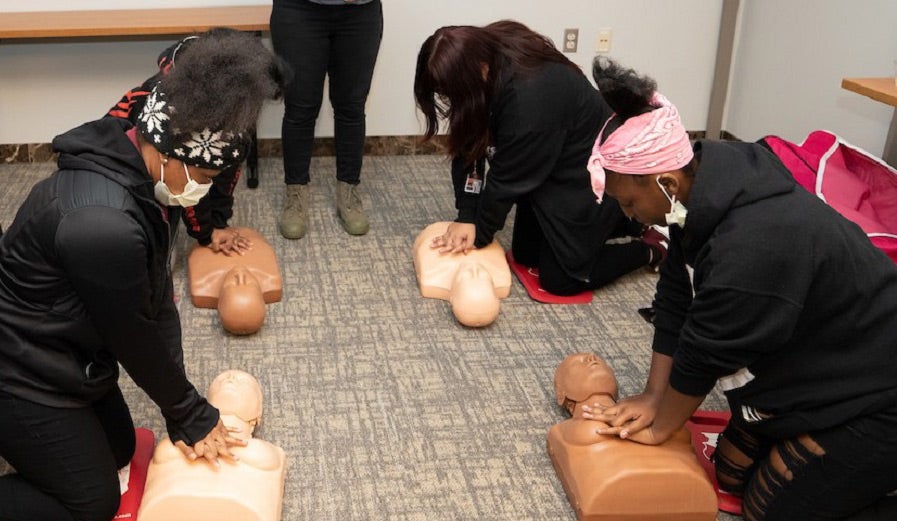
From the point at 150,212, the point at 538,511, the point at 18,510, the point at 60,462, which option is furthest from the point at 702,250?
the point at 18,510

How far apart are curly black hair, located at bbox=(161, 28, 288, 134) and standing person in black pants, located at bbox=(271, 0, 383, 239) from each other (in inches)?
52.3

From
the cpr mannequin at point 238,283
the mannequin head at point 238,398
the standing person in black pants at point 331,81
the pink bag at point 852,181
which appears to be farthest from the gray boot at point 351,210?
the pink bag at point 852,181

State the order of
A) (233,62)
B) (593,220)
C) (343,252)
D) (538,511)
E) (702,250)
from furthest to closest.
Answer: (343,252), (593,220), (538,511), (702,250), (233,62)

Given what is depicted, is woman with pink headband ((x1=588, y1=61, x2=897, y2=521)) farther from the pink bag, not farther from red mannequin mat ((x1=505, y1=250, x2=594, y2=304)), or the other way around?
red mannequin mat ((x1=505, y1=250, x2=594, y2=304))

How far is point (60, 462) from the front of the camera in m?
1.53

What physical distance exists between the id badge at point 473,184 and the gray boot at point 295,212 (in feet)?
2.12

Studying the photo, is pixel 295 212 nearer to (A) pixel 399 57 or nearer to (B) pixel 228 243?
(B) pixel 228 243

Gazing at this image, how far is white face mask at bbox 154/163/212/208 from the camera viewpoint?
1472mm

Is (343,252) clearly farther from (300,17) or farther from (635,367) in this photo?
(635,367)

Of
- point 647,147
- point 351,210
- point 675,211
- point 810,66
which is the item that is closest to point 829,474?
point 675,211

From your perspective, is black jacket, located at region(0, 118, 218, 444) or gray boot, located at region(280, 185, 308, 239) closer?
black jacket, located at region(0, 118, 218, 444)

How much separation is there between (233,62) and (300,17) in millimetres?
1382

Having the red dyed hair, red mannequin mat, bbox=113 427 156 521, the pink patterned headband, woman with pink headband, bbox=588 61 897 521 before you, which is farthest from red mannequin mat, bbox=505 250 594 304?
red mannequin mat, bbox=113 427 156 521

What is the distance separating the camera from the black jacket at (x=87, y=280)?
52.1 inches
